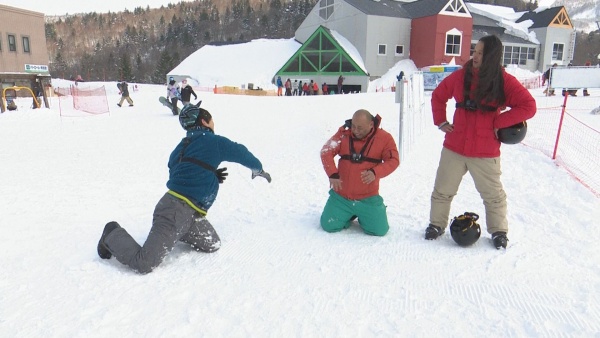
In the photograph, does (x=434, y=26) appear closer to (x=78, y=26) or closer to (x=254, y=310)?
(x=254, y=310)

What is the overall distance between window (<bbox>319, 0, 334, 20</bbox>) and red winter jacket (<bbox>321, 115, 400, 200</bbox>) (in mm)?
35734

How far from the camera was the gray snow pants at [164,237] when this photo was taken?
3.21 meters

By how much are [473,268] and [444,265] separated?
22 centimetres

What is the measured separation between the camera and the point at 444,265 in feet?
11.2

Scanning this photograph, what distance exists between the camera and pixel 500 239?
3701 millimetres

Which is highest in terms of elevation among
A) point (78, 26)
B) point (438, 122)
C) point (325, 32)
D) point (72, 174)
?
point (78, 26)

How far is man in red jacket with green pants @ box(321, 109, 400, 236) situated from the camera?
12.9 ft

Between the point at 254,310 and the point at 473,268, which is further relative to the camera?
the point at 473,268

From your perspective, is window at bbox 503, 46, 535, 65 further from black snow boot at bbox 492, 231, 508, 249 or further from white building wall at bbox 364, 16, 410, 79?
black snow boot at bbox 492, 231, 508, 249

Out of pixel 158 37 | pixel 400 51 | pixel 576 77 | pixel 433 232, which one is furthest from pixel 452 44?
pixel 158 37

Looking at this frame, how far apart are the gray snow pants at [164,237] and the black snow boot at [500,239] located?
8.17ft

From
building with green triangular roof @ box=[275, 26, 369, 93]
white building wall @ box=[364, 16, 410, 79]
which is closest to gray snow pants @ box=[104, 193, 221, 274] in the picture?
building with green triangular roof @ box=[275, 26, 369, 93]

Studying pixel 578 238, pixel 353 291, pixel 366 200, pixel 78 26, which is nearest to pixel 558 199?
pixel 578 238

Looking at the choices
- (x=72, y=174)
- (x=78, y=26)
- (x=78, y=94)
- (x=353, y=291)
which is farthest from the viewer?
(x=78, y=26)
